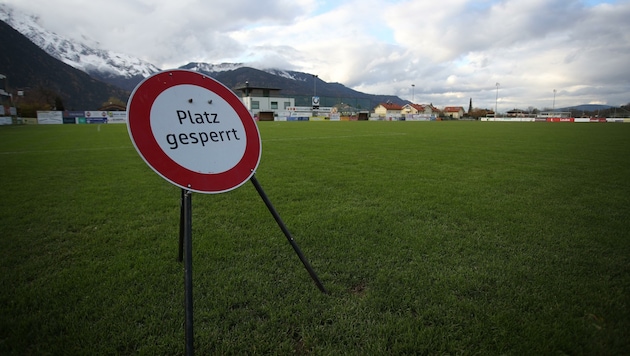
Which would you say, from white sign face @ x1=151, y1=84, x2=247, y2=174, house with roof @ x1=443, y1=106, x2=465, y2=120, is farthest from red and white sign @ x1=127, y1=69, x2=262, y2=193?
house with roof @ x1=443, y1=106, x2=465, y2=120

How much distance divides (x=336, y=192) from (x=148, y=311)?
3643 millimetres

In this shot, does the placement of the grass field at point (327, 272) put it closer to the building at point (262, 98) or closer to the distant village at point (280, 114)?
the distant village at point (280, 114)

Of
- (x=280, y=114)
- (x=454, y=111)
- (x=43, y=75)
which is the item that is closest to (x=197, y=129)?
(x=280, y=114)

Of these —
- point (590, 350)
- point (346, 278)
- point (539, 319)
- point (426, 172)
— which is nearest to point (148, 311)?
point (346, 278)

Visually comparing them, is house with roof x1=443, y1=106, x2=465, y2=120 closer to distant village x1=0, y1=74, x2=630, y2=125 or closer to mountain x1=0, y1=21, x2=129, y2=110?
distant village x1=0, y1=74, x2=630, y2=125

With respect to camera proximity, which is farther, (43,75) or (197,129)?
(43,75)

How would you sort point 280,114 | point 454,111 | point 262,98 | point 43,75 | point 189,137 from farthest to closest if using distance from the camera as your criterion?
point 454,111 < point 43,75 < point 262,98 < point 280,114 < point 189,137

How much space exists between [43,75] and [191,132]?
481 feet

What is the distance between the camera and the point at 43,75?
107125 mm

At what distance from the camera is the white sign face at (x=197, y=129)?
1.79 m

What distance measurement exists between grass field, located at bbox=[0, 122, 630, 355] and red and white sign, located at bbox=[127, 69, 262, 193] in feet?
3.45

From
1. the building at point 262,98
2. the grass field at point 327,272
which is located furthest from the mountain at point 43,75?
the grass field at point 327,272

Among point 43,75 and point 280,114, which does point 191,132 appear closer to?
point 280,114

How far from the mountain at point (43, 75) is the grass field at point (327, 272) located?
12091cm
